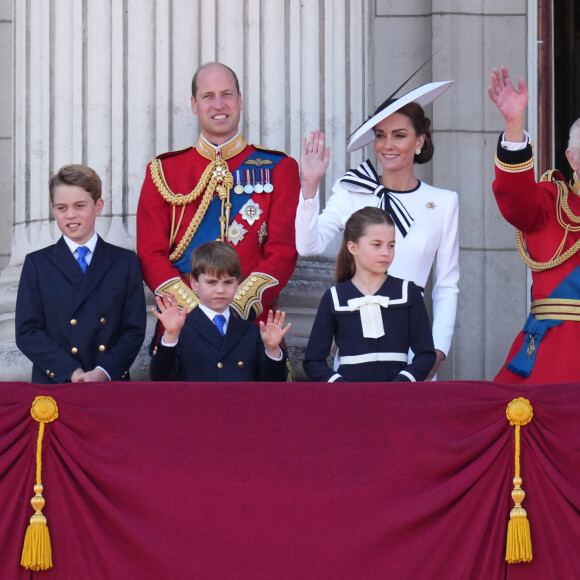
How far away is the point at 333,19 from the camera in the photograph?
5.90 metres

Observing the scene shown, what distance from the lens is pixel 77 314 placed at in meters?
4.70

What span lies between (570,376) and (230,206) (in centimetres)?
137

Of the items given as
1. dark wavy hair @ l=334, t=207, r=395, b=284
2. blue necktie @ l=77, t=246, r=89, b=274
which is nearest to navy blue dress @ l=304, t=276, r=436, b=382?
dark wavy hair @ l=334, t=207, r=395, b=284

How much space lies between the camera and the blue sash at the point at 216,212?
16.8ft

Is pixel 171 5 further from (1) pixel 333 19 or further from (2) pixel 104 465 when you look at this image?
(2) pixel 104 465

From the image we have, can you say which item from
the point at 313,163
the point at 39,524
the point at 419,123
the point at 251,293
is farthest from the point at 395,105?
the point at 39,524

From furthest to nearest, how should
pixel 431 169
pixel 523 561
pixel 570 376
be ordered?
pixel 431 169 → pixel 570 376 → pixel 523 561

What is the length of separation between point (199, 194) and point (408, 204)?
0.75 meters

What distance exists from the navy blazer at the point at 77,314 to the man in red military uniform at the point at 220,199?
9.8 inches

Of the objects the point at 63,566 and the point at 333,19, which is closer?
the point at 63,566

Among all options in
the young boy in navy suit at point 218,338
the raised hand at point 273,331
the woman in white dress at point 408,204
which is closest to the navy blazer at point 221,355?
the young boy in navy suit at point 218,338

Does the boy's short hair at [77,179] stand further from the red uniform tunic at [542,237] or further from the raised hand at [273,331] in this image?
the red uniform tunic at [542,237]

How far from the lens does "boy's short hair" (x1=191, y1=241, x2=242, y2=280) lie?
4648 mm

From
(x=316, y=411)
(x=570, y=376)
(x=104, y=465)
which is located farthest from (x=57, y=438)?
(x=570, y=376)
